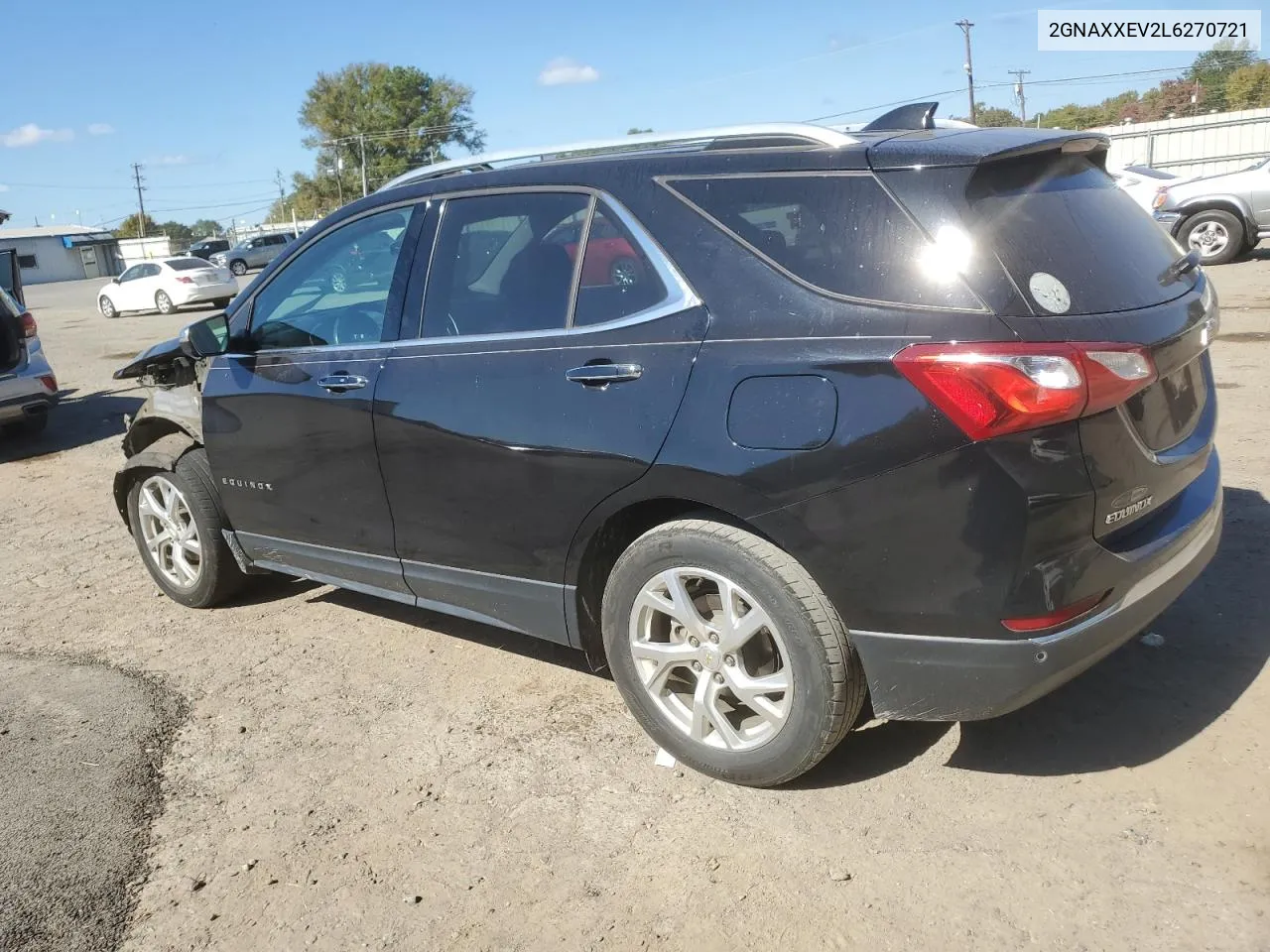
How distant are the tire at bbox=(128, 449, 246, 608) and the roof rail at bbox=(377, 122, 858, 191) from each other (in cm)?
167

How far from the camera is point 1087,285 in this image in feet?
9.09

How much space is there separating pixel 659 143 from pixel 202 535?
285cm

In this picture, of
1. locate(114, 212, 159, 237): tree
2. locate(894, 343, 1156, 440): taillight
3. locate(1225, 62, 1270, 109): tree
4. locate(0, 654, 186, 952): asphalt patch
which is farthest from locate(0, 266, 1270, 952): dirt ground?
locate(114, 212, 159, 237): tree

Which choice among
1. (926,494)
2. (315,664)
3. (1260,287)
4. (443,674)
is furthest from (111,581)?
(1260,287)

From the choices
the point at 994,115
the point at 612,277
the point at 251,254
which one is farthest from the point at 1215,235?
the point at 994,115

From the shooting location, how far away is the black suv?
2594 millimetres

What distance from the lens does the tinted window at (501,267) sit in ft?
11.3

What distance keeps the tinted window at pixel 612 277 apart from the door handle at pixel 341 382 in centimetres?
101

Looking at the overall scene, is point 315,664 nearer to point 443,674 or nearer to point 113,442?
point 443,674

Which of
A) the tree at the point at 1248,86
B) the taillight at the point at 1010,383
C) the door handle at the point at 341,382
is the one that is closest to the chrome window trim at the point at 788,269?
the taillight at the point at 1010,383

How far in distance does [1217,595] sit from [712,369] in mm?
2499

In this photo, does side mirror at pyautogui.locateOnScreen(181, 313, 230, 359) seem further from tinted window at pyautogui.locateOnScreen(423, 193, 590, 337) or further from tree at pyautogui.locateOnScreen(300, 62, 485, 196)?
tree at pyautogui.locateOnScreen(300, 62, 485, 196)

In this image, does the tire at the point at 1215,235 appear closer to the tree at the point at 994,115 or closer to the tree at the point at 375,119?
the tree at the point at 994,115

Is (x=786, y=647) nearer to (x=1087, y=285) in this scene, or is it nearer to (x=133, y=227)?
(x=1087, y=285)
